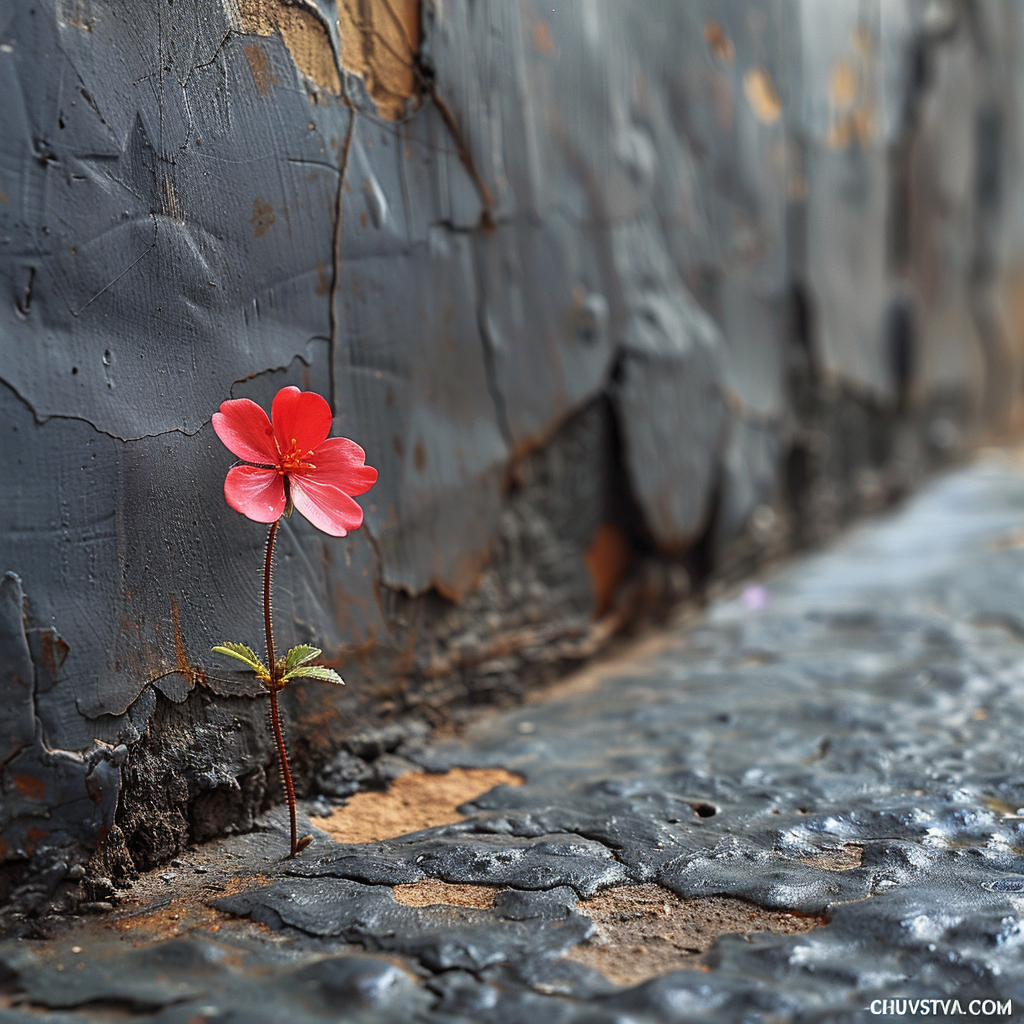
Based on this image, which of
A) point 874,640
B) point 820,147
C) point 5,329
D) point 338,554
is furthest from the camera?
point 820,147

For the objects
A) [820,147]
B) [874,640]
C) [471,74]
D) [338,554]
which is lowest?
[874,640]

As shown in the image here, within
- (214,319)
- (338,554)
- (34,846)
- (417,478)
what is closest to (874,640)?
(417,478)

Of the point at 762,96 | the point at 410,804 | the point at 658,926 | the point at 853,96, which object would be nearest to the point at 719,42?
the point at 762,96

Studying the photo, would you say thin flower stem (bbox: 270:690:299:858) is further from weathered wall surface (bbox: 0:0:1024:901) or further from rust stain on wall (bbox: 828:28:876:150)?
rust stain on wall (bbox: 828:28:876:150)

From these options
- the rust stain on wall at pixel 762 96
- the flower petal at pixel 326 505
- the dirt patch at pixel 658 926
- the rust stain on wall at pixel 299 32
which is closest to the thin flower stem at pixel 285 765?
the flower petal at pixel 326 505

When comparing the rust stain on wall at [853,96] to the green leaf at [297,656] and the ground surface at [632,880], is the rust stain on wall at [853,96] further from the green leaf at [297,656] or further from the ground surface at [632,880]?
the green leaf at [297,656]

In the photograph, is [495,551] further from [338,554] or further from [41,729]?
[41,729]
